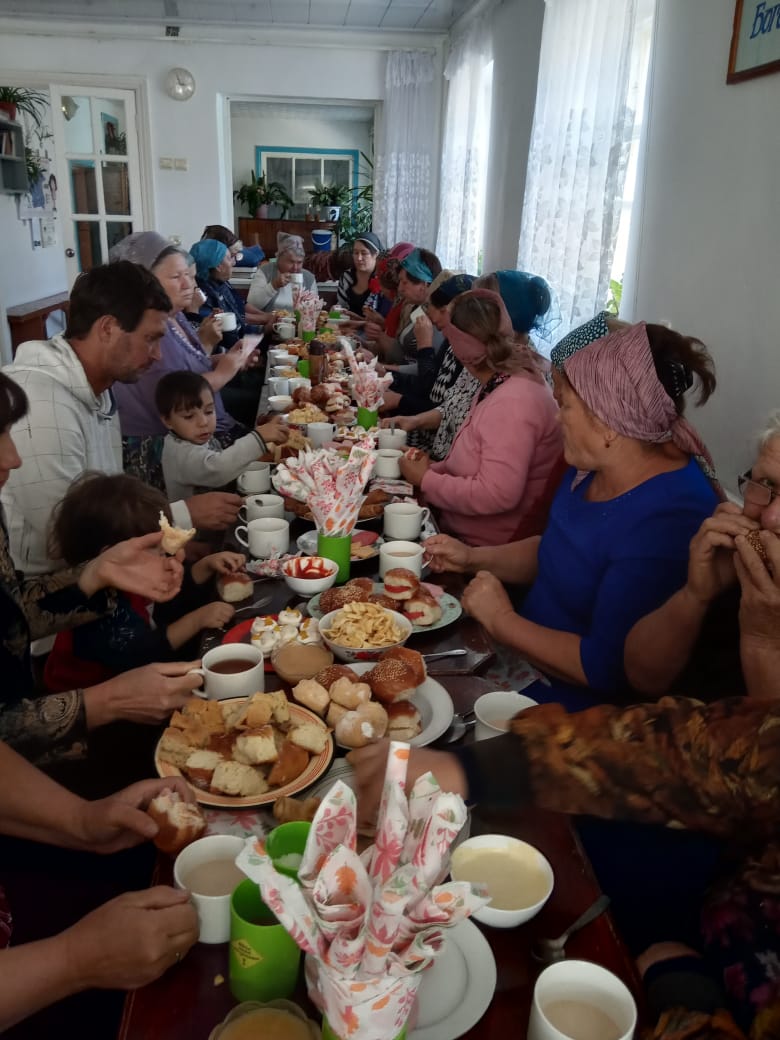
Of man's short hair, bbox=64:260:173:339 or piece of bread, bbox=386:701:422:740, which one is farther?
man's short hair, bbox=64:260:173:339

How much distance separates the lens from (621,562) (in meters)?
1.57

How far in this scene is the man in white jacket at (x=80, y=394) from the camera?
2127 mm

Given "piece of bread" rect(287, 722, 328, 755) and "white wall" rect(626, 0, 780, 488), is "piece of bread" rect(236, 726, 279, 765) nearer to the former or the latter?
"piece of bread" rect(287, 722, 328, 755)

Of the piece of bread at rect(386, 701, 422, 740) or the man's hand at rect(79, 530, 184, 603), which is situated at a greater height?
the man's hand at rect(79, 530, 184, 603)

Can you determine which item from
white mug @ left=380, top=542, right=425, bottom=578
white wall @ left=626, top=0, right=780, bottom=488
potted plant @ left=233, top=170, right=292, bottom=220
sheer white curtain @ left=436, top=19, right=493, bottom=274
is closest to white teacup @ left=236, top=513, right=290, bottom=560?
white mug @ left=380, top=542, right=425, bottom=578

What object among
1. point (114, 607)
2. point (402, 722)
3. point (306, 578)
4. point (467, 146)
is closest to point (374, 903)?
point (402, 722)

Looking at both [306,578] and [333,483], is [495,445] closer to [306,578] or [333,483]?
[333,483]

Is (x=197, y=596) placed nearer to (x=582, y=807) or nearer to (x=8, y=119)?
(x=582, y=807)

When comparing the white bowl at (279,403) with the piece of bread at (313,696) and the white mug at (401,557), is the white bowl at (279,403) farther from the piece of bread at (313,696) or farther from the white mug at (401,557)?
the piece of bread at (313,696)

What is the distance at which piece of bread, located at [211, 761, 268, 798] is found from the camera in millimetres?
1059

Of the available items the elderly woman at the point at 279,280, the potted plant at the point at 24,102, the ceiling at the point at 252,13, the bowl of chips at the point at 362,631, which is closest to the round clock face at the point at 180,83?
the ceiling at the point at 252,13

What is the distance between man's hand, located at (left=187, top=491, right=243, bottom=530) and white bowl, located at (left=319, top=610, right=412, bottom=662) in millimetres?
760

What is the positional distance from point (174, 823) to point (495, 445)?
166cm

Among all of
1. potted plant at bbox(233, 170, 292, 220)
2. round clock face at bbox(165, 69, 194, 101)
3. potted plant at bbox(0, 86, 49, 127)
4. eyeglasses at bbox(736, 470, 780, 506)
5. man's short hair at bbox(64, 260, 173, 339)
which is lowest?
eyeglasses at bbox(736, 470, 780, 506)
